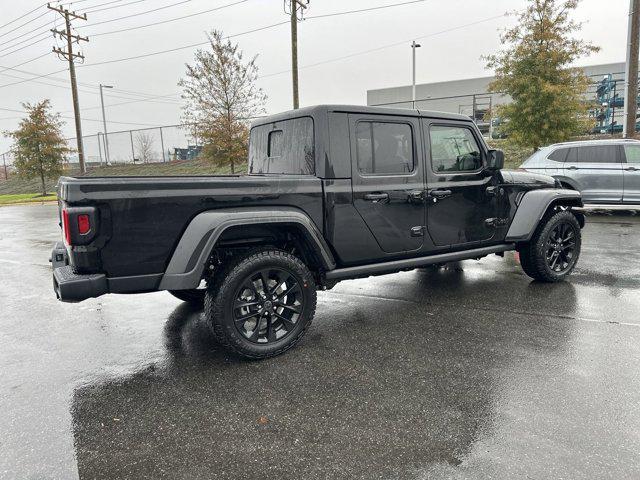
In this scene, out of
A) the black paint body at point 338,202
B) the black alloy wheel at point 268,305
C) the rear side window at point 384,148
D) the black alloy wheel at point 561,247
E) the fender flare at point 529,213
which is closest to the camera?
the black paint body at point 338,202

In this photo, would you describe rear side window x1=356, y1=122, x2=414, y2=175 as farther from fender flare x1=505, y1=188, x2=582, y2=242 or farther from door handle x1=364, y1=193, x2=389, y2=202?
fender flare x1=505, y1=188, x2=582, y2=242

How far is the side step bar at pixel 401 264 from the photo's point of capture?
3.87 metres

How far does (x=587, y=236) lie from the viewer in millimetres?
8672

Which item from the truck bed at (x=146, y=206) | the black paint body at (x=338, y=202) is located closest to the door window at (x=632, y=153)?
the black paint body at (x=338, y=202)

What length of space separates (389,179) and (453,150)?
98 centimetres

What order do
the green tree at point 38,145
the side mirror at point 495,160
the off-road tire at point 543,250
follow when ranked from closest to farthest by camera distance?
1. the side mirror at point 495,160
2. the off-road tire at point 543,250
3. the green tree at point 38,145

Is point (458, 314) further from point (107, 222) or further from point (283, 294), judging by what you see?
point (107, 222)

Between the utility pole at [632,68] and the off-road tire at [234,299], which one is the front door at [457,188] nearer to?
the off-road tire at [234,299]

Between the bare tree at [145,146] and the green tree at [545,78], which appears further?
the bare tree at [145,146]

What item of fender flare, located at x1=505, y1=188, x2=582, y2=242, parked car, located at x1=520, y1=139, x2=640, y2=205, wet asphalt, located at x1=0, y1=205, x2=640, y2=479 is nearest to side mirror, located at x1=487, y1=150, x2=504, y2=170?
fender flare, located at x1=505, y1=188, x2=582, y2=242

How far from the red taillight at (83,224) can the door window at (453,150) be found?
2.99 metres

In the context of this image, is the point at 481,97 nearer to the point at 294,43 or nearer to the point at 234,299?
the point at 294,43

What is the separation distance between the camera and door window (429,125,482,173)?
4.42 meters

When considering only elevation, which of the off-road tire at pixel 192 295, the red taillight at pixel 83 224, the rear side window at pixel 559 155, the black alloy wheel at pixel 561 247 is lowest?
the off-road tire at pixel 192 295
